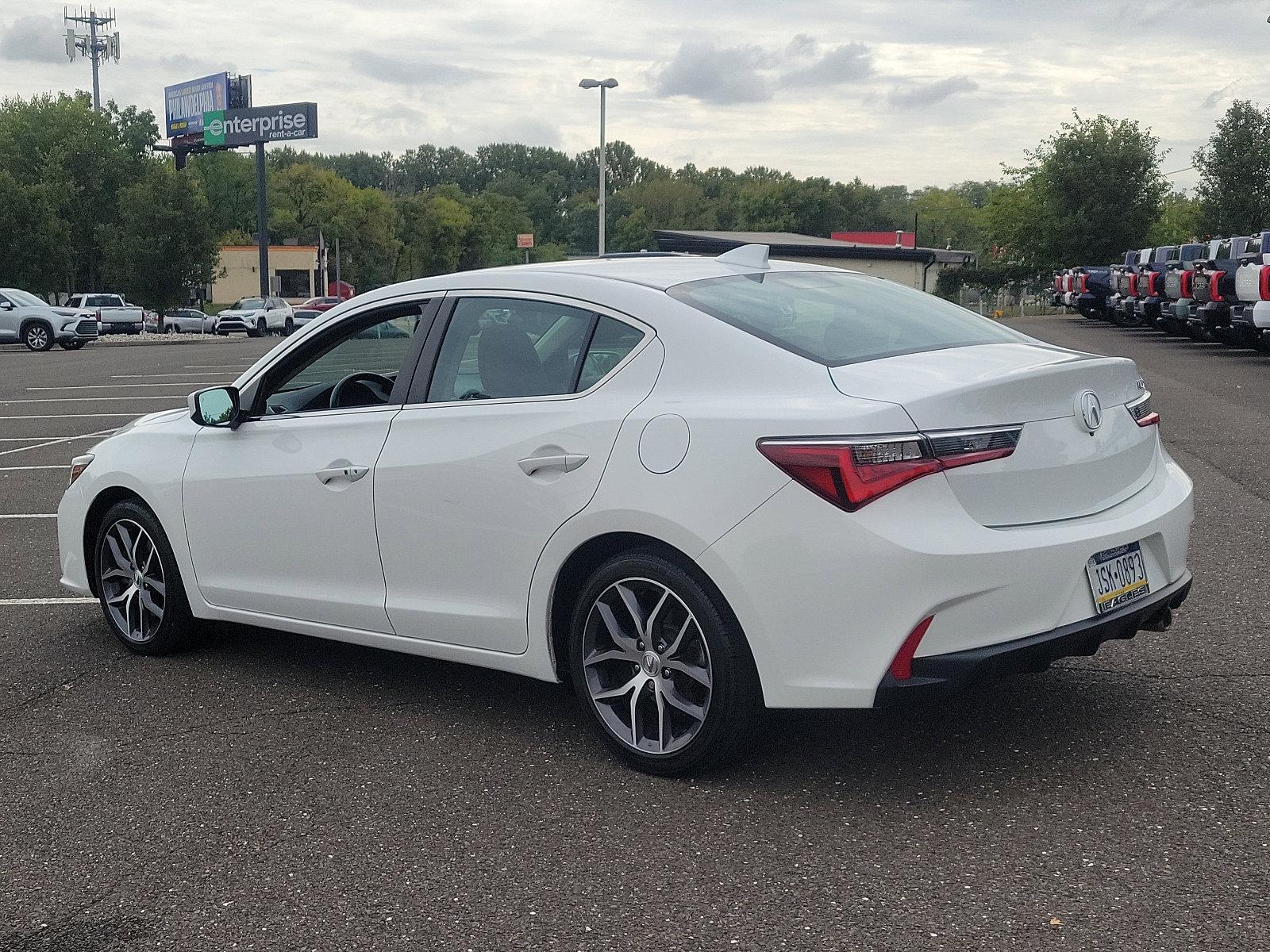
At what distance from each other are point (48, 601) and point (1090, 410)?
16.9ft

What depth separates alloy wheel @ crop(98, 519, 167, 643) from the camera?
5.77 metres

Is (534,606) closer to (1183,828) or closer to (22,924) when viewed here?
(22,924)

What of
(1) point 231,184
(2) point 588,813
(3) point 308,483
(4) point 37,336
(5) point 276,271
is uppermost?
(1) point 231,184

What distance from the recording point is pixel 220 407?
5.42 metres

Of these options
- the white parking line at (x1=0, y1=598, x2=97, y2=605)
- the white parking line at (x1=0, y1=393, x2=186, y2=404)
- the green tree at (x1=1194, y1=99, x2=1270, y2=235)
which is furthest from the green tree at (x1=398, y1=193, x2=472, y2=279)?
the white parking line at (x1=0, y1=598, x2=97, y2=605)

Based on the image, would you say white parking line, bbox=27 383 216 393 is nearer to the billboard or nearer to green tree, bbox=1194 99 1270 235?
green tree, bbox=1194 99 1270 235

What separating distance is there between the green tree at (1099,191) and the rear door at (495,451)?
2306 inches

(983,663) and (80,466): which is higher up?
(80,466)

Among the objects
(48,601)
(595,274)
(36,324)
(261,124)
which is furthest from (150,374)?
(261,124)

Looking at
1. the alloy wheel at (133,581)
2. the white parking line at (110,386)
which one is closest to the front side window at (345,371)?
the alloy wheel at (133,581)

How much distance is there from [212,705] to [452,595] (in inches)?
45.7

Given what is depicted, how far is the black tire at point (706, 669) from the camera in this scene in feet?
12.9

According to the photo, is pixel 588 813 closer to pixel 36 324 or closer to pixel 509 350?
pixel 509 350

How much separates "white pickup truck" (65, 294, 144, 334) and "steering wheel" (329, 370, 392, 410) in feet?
163
